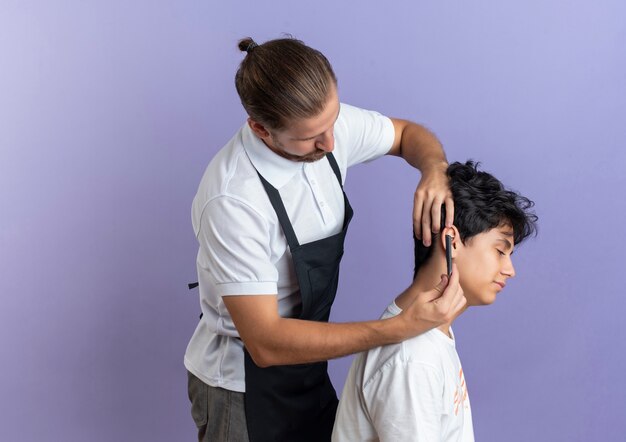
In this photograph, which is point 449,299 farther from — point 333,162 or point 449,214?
point 333,162

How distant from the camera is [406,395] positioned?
1631 millimetres

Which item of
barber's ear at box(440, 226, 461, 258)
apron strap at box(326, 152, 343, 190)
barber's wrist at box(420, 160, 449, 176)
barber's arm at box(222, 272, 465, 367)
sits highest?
apron strap at box(326, 152, 343, 190)

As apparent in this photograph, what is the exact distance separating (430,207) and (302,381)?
0.52 meters

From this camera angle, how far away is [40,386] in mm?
2943

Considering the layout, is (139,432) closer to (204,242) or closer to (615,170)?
(204,242)

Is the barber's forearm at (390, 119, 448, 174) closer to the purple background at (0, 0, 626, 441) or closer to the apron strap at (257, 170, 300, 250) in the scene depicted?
the apron strap at (257, 170, 300, 250)

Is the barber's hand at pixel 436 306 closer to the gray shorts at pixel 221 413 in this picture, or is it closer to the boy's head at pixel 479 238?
the boy's head at pixel 479 238

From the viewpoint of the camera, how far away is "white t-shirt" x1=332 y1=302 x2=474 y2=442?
163 cm

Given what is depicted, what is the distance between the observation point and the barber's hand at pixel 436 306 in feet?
5.28

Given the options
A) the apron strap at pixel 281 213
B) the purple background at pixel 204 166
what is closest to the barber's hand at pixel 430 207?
the apron strap at pixel 281 213

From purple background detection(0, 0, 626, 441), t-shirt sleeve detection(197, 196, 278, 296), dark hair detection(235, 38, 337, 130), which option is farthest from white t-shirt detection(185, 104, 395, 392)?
purple background detection(0, 0, 626, 441)

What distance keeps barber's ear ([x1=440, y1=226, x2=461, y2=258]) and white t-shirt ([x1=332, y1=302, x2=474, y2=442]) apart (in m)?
0.16

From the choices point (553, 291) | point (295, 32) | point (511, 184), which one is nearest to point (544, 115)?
point (511, 184)

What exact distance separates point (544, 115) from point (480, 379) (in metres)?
0.90
